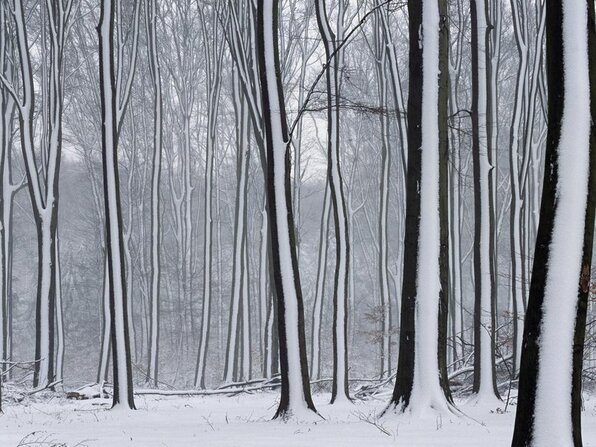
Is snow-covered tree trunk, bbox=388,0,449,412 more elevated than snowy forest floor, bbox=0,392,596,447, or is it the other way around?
snow-covered tree trunk, bbox=388,0,449,412

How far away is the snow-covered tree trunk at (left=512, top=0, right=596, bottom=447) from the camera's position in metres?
4.14

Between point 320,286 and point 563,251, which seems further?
point 320,286

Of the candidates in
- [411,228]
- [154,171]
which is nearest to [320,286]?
[154,171]

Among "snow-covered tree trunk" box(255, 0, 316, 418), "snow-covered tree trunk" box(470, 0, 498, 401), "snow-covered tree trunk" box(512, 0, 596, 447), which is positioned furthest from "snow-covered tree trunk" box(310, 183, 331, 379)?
"snow-covered tree trunk" box(512, 0, 596, 447)

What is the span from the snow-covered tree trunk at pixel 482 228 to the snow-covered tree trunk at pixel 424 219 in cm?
322

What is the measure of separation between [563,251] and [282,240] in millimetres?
4742

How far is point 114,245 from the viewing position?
11.5 meters

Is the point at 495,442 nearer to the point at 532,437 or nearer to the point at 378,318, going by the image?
the point at 532,437

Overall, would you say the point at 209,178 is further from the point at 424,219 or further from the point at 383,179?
the point at 424,219

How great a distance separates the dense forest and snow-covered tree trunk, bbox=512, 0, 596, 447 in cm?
1

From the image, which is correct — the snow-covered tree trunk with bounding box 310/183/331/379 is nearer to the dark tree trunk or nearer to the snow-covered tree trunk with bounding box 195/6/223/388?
the snow-covered tree trunk with bounding box 195/6/223/388

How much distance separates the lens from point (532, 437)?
4113 millimetres

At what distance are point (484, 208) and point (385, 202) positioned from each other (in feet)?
27.0

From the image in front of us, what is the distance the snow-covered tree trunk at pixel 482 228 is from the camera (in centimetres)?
1141
